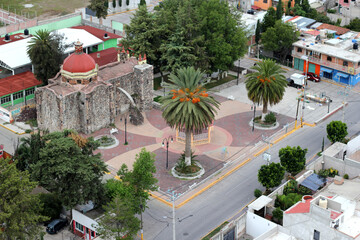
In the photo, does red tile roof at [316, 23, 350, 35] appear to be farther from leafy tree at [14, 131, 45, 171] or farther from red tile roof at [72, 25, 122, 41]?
leafy tree at [14, 131, 45, 171]

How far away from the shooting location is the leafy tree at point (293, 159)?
87.5 m

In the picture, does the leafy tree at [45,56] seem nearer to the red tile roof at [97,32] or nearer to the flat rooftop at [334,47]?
the red tile roof at [97,32]

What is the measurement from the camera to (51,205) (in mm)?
80750

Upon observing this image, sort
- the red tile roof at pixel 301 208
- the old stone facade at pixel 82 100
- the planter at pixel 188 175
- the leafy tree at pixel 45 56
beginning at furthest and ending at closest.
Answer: the leafy tree at pixel 45 56 → the old stone facade at pixel 82 100 → the planter at pixel 188 175 → the red tile roof at pixel 301 208

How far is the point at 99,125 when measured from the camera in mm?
102125

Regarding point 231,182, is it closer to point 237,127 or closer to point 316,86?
point 237,127

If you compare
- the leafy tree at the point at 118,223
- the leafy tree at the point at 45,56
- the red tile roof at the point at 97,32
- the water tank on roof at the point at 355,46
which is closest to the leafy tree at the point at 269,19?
the water tank on roof at the point at 355,46

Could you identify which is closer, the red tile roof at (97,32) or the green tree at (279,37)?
the green tree at (279,37)

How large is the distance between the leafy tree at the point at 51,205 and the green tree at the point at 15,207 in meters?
7.79

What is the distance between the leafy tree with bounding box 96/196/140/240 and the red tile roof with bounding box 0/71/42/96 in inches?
1762

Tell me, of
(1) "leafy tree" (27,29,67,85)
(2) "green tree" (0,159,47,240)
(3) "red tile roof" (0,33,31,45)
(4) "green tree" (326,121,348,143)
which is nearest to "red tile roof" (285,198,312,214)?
(4) "green tree" (326,121,348,143)

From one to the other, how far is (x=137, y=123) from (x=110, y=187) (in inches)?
1046

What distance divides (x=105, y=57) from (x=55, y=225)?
157 ft

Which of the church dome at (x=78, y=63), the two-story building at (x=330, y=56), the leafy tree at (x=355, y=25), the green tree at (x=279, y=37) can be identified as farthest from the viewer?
the leafy tree at (x=355, y=25)
